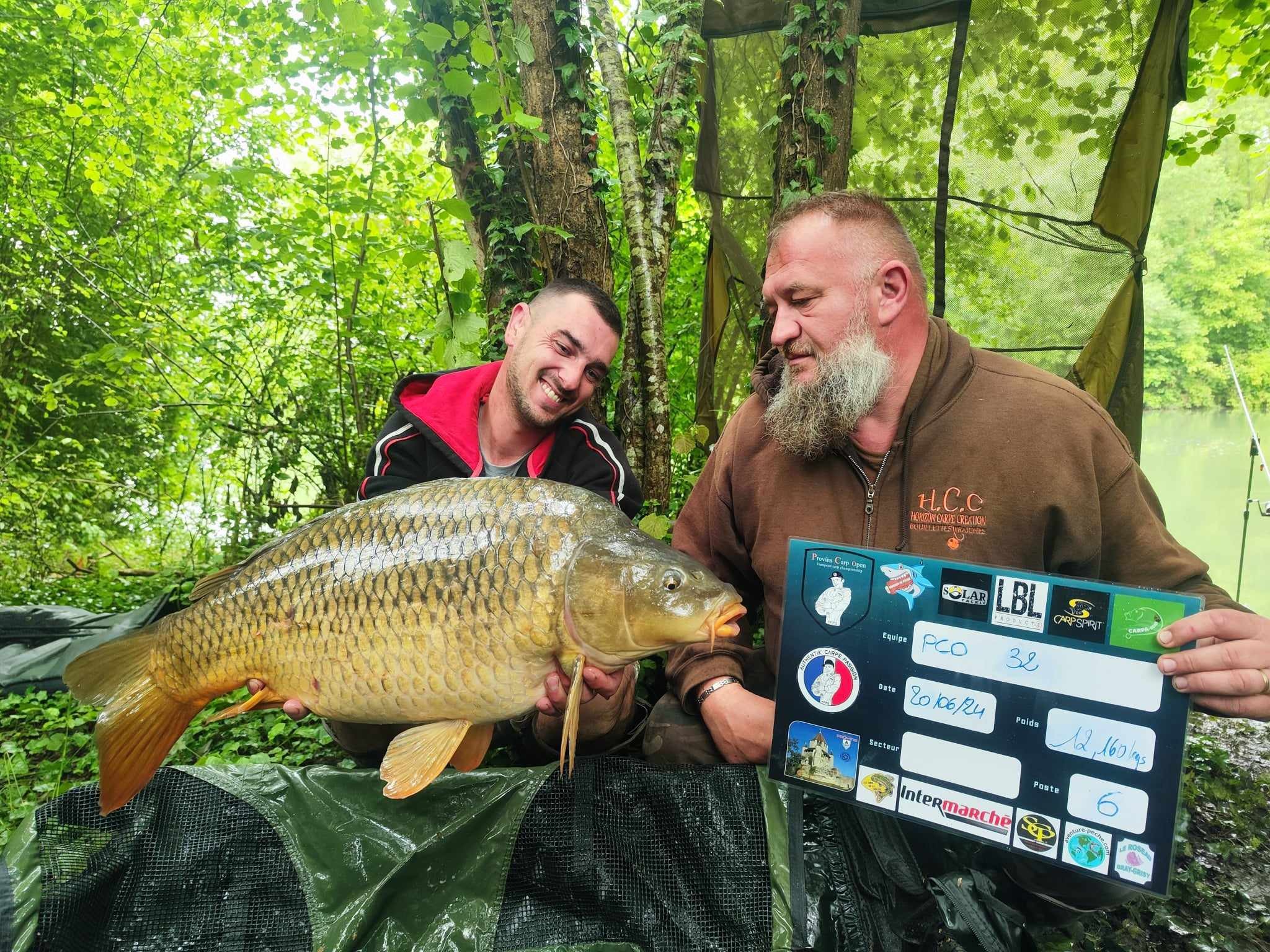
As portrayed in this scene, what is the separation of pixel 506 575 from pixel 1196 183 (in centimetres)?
2457

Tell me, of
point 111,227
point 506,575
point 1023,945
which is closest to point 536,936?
point 506,575

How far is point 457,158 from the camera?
89.3 inches

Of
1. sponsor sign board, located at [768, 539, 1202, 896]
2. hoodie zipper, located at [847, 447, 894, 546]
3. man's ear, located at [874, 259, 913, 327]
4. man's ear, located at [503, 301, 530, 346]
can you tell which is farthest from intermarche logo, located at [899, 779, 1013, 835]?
man's ear, located at [503, 301, 530, 346]

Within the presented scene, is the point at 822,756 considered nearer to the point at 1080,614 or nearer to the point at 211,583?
the point at 1080,614

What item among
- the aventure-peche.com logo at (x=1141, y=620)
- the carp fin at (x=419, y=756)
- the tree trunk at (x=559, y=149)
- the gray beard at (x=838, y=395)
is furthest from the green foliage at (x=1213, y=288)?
the carp fin at (x=419, y=756)

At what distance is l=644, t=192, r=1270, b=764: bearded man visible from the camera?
126cm

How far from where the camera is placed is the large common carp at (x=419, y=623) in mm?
1065

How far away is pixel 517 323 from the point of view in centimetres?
181

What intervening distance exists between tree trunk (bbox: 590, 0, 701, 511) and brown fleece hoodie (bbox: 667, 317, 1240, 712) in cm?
71

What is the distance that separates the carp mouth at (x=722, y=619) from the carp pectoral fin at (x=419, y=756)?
453 mm

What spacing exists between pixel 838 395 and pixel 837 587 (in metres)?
0.44

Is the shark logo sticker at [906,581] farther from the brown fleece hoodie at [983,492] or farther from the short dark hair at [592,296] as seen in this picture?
the short dark hair at [592,296]

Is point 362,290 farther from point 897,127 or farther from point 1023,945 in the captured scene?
point 1023,945

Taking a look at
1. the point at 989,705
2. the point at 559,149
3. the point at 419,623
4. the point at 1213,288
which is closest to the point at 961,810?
the point at 989,705
